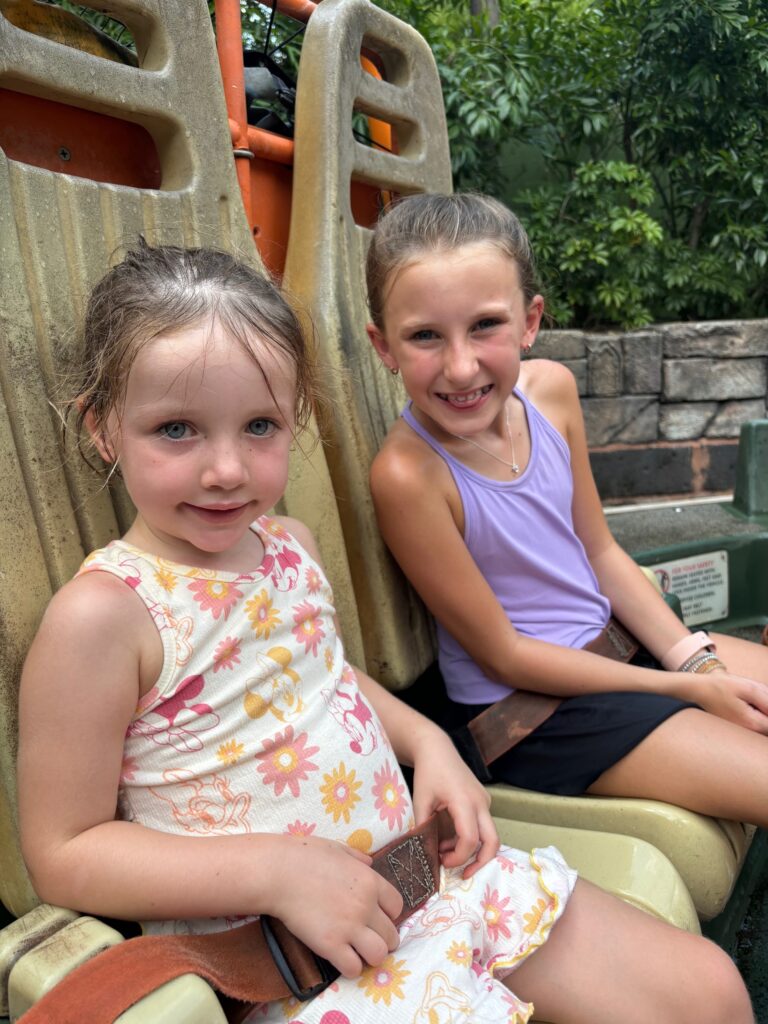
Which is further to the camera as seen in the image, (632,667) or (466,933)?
(632,667)

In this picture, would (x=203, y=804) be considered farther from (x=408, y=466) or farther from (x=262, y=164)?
(x=262, y=164)

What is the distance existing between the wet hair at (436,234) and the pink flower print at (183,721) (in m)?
0.58

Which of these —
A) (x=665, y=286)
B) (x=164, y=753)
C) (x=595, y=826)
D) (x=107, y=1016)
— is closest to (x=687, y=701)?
(x=595, y=826)

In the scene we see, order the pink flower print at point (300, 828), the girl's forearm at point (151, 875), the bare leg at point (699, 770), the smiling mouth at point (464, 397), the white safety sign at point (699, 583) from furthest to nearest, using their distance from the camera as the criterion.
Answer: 1. the white safety sign at point (699, 583)
2. the smiling mouth at point (464, 397)
3. the bare leg at point (699, 770)
4. the pink flower print at point (300, 828)
5. the girl's forearm at point (151, 875)

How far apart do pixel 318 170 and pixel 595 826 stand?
3.02 ft

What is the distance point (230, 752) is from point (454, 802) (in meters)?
0.26

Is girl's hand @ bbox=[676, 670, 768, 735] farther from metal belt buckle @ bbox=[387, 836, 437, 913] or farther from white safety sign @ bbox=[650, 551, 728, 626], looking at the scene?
white safety sign @ bbox=[650, 551, 728, 626]

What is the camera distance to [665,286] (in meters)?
4.04

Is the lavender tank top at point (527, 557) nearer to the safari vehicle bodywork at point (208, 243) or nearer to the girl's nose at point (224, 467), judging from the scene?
the safari vehicle bodywork at point (208, 243)

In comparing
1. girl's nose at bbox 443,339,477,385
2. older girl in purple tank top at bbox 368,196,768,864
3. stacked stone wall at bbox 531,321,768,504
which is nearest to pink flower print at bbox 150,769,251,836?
older girl in purple tank top at bbox 368,196,768,864

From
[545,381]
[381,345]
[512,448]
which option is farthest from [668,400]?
[381,345]

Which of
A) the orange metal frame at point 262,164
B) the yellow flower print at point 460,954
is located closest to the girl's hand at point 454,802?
the yellow flower print at point 460,954

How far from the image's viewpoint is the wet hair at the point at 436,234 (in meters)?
1.14

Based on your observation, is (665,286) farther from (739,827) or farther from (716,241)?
(739,827)
